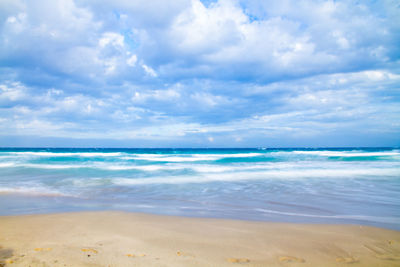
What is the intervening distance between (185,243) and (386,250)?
2913 mm

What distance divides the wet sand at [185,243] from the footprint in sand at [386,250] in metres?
0.01

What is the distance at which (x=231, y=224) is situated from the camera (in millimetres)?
4820

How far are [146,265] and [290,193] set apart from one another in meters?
6.49

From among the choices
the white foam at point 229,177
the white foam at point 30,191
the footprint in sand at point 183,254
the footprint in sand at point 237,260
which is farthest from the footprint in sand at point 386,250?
the white foam at point 229,177

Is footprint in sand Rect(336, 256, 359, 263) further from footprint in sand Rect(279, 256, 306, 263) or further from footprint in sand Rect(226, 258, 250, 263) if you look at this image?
footprint in sand Rect(226, 258, 250, 263)

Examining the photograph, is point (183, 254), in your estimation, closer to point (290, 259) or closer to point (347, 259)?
point (290, 259)

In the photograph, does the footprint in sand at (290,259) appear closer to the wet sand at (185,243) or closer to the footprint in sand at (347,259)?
the wet sand at (185,243)

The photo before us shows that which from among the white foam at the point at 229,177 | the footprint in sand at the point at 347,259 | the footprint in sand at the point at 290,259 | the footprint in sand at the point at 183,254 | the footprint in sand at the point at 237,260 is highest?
the footprint in sand at the point at 183,254

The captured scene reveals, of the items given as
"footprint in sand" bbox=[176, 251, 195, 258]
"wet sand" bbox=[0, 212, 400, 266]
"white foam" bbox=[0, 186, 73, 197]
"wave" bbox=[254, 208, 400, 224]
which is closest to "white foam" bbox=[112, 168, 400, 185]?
"white foam" bbox=[0, 186, 73, 197]

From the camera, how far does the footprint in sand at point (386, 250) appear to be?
340 cm

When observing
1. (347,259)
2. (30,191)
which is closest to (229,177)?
(30,191)

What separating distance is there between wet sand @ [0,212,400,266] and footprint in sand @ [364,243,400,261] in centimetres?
1

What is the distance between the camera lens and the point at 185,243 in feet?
12.3

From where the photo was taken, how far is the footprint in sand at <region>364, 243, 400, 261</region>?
340 cm
